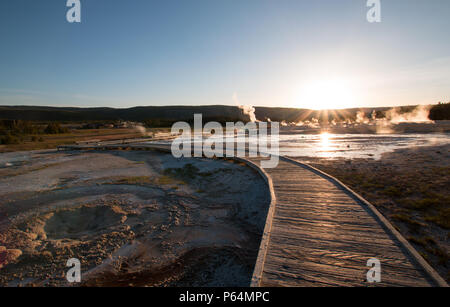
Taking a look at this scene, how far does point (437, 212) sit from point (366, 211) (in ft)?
7.49

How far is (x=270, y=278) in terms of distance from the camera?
122 inches

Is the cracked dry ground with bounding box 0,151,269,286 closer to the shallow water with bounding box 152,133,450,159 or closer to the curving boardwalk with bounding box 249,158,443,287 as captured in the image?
the curving boardwalk with bounding box 249,158,443,287

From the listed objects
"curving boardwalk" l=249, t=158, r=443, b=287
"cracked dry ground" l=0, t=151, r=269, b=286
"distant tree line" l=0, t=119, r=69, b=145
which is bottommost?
"cracked dry ground" l=0, t=151, r=269, b=286

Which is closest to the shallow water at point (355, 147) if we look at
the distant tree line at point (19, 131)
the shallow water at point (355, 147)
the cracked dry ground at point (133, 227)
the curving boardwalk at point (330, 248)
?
the shallow water at point (355, 147)

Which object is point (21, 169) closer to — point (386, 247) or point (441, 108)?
point (386, 247)

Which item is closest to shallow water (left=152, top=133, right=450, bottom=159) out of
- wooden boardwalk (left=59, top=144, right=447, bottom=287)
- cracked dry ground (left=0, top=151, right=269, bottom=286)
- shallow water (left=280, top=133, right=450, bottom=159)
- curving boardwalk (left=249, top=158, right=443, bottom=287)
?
shallow water (left=280, top=133, right=450, bottom=159)

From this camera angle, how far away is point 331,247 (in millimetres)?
3799

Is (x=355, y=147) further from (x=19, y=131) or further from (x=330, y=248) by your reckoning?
(x=19, y=131)

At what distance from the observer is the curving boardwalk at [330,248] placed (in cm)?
305

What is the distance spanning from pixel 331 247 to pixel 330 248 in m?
0.04

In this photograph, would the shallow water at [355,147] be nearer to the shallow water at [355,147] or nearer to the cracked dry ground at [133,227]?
the shallow water at [355,147]

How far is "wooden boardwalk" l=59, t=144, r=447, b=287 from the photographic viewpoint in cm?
305

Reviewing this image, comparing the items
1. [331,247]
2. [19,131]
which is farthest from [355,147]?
[19,131]

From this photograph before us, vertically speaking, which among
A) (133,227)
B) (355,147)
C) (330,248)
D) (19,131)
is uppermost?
(19,131)
